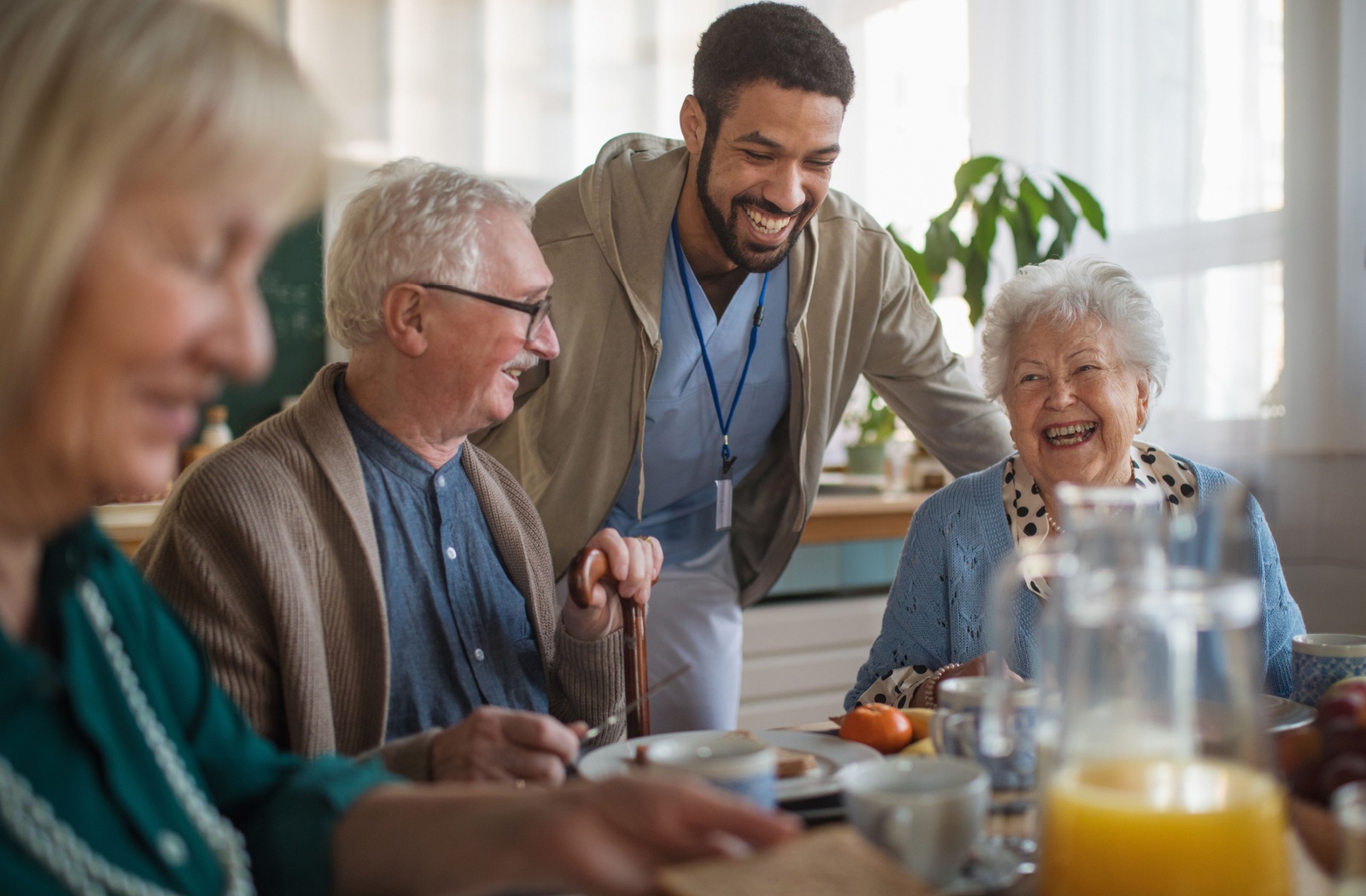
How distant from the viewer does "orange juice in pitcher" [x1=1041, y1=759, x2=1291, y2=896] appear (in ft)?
2.24

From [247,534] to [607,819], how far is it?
675 millimetres

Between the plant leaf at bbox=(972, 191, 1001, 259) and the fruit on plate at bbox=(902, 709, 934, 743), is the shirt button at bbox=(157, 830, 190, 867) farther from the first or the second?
the plant leaf at bbox=(972, 191, 1001, 259)

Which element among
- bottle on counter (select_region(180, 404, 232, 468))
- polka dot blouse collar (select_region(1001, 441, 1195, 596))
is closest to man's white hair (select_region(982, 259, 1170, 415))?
polka dot blouse collar (select_region(1001, 441, 1195, 596))

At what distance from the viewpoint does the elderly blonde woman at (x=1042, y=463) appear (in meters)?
1.71

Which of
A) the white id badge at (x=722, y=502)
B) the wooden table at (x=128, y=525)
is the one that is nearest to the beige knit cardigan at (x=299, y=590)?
the white id badge at (x=722, y=502)

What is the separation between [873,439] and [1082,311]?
6.73 feet

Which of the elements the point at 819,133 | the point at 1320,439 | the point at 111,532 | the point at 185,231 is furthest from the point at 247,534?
the point at 1320,439

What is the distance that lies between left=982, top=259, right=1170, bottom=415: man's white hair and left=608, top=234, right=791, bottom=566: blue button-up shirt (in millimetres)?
480

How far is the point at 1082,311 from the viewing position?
1808mm

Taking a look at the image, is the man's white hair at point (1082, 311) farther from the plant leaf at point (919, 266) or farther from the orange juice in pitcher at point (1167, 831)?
the plant leaf at point (919, 266)

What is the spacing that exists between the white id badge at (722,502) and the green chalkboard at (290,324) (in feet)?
5.90

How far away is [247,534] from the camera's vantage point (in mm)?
1257

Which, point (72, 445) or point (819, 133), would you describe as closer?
point (72, 445)

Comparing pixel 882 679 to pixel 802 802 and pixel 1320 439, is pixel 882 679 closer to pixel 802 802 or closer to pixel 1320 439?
pixel 802 802
